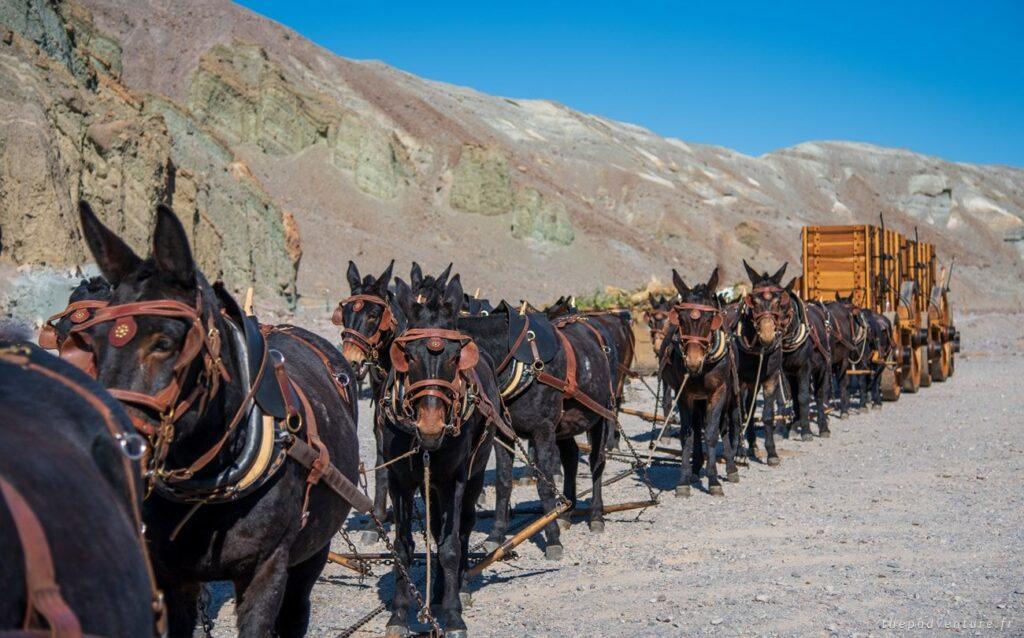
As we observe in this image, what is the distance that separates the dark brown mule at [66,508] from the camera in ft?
5.48

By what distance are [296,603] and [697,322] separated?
6.70 meters

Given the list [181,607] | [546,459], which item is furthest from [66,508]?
[546,459]

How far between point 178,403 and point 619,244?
216 feet

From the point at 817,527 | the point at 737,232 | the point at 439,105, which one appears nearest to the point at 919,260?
the point at 817,527

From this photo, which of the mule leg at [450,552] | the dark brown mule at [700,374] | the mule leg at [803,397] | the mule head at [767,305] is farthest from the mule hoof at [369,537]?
the mule leg at [803,397]

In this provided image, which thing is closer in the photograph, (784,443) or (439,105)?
(784,443)

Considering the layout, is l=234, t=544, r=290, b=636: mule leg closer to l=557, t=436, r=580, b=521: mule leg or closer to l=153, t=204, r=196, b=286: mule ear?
l=153, t=204, r=196, b=286: mule ear

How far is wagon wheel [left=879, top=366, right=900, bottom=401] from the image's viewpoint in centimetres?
2011

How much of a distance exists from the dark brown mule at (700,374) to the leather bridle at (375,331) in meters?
3.30

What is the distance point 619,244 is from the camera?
67.9 meters

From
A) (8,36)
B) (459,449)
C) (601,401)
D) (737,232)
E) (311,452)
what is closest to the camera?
(311,452)

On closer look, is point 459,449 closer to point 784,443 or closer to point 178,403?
point 178,403

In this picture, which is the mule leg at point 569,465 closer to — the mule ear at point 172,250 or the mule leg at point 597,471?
the mule leg at point 597,471

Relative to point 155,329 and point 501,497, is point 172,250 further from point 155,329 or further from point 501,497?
point 501,497
